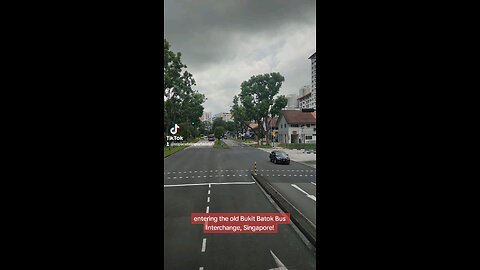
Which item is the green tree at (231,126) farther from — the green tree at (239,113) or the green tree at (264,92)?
the green tree at (264,92)

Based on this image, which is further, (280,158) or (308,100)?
(308,100)

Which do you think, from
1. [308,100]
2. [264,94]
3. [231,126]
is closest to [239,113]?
[264,94]

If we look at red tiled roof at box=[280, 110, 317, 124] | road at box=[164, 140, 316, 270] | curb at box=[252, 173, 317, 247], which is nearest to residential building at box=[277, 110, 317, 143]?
red tiled roof at box=[280, 110, 317, 124]

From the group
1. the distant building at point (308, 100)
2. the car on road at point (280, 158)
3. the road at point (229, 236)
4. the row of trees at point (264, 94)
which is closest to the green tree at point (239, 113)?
the row of trees at point (264, 94)

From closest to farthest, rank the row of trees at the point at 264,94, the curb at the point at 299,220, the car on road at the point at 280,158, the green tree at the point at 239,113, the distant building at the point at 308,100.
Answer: the curb at the point at 299,220, the distant building at the point at 308,100, the car on road at the point at 280,158, the row of trees at the point at 264,94, the green tree at the point at 239,113

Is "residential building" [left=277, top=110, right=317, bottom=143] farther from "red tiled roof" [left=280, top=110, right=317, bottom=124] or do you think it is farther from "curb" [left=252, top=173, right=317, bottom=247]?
"curb" [left=252, top=173, right=317, bottom=247]
